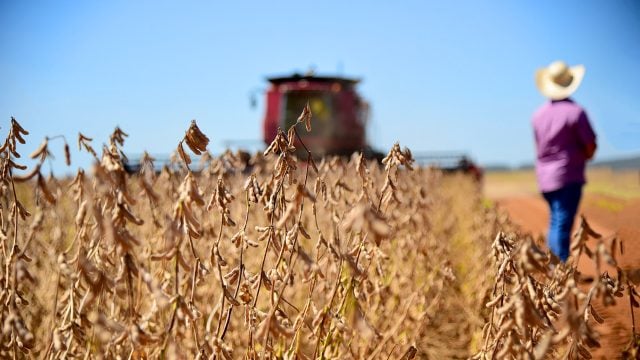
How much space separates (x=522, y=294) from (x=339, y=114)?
518 inches

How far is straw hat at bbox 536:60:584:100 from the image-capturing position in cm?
470

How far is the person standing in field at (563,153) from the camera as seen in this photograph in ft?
14.6

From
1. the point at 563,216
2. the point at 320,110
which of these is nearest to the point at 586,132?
the point at 563,216

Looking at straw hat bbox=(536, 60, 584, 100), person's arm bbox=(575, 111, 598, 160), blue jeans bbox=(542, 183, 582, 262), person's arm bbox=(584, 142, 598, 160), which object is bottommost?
blue jeans bbox=(542, 183, 582, 262)

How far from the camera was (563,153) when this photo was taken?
4520mm

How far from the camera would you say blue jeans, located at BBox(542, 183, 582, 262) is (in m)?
4.46

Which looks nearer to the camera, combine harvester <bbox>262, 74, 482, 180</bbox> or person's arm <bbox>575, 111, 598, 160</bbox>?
person's arm <bbox>575, 111, 598, 160</bbox>

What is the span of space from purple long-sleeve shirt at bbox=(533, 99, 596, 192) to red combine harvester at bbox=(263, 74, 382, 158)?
877 cm

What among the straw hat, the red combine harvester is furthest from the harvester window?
the straw hat

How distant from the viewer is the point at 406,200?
372cm

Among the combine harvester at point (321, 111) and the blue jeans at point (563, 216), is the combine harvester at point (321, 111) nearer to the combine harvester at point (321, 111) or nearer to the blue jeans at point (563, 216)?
the combine harvester at point (321, 111)

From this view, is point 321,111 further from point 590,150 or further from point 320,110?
point 590,150

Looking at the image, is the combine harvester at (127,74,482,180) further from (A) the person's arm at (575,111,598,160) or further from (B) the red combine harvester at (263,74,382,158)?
(A) the person's arm at (575,111,598,160)

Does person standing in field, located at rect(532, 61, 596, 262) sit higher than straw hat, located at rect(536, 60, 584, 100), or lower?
lower
